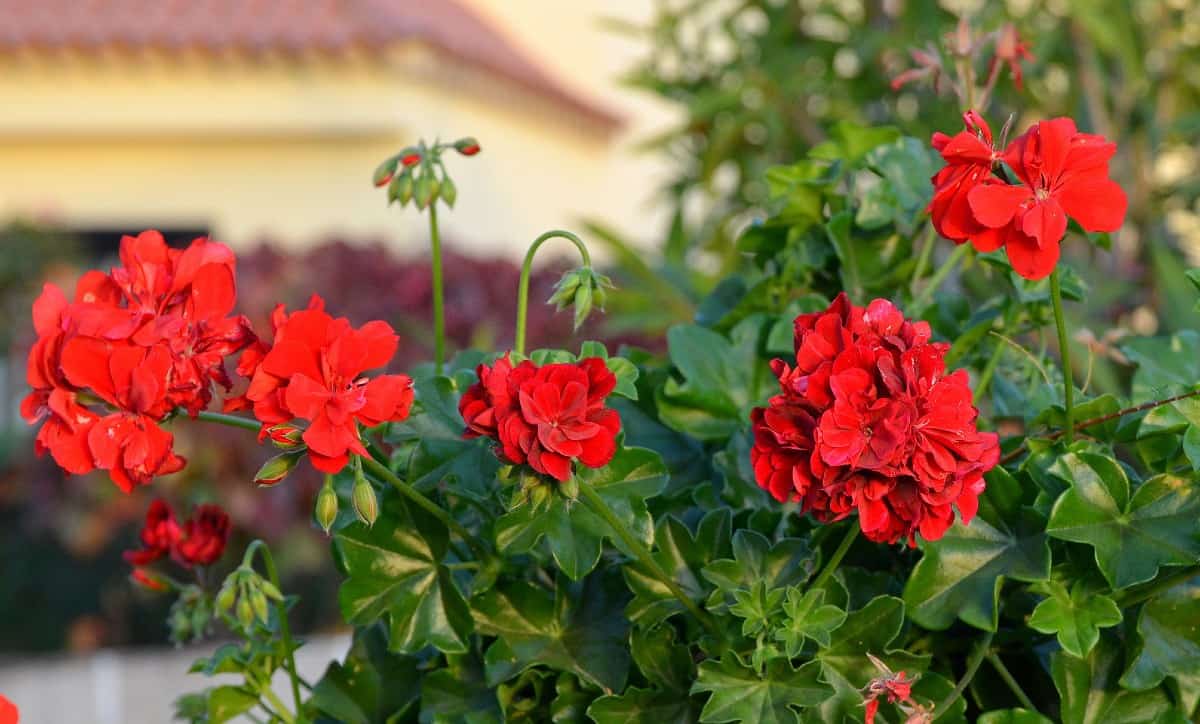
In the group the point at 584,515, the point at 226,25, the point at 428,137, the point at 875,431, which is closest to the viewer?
the point at 875,431

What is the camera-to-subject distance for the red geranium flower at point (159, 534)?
1242 millimetres

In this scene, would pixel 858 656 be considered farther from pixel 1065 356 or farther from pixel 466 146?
pixel 466 146

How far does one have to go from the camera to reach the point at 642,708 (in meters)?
1.03

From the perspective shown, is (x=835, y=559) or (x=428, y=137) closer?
(x=835, y=559)

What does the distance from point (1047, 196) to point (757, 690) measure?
0.35 meters

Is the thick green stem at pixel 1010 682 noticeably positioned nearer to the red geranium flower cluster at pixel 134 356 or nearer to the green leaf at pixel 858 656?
the green leaf at pixel 858 656

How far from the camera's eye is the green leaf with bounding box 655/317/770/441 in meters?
1.22

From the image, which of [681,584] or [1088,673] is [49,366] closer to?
[681,584]

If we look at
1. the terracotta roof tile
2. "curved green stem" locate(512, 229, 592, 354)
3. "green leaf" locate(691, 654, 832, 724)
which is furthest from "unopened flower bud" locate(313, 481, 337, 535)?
the terracotta roof tile

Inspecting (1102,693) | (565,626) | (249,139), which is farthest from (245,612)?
(249,139)

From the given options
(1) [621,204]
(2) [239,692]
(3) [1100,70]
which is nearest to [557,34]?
(1) [621,204]

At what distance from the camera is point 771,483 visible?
89cm

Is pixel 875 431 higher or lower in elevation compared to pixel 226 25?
lower

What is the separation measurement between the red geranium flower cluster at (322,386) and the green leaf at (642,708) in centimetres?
26
